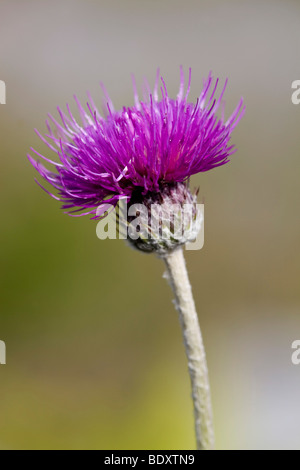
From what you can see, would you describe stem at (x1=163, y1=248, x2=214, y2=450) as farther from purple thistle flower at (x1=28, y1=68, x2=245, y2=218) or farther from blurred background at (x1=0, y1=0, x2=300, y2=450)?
blurred background at (x1=0, y1=0, x2=300, y2=450)

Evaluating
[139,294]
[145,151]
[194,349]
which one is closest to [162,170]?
[145,151]

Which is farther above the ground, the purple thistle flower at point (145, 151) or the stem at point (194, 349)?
the purple thistle flower at point (145, 151)

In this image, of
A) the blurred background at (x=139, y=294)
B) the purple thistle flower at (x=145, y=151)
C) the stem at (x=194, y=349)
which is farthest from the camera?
the blurred background at (x=139, y=294)

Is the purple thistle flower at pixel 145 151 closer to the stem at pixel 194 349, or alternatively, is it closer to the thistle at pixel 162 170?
the thistle at pixel 162 170

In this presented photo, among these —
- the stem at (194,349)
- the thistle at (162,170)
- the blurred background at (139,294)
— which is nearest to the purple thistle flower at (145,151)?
the thistle at (162,170)

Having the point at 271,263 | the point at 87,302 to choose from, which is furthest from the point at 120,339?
the point at 271,263

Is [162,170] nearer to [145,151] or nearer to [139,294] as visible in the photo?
[145,151]

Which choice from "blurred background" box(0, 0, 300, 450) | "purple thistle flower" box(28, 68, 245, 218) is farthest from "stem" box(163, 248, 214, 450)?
"blurred background" box(0, 0, 300, 450)

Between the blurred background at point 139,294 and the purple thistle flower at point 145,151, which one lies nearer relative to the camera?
the purple thistle flower at point 145,151
